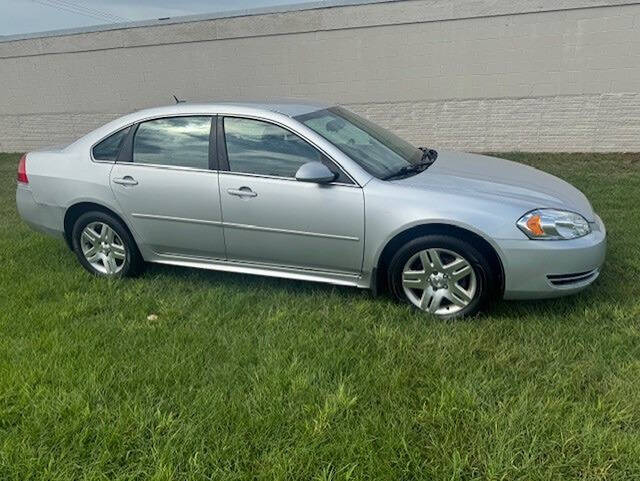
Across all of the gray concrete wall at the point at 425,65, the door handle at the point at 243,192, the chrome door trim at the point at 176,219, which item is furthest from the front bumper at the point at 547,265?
the gray concrete wall at the point at 425,65

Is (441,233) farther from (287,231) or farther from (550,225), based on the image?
(287,231)

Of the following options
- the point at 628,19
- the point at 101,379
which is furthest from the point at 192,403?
the point at 628,19

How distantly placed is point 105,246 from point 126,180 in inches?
25.9

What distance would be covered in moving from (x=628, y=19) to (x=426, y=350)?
28.0ft

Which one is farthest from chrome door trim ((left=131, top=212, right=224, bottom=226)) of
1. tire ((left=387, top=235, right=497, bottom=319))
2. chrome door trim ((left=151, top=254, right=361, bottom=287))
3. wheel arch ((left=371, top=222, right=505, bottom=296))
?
tire ((left=387, top=235, right=497, bottom=319))

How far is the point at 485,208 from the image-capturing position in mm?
3092

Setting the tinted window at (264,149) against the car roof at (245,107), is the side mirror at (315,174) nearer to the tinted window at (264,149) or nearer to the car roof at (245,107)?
the tinted window at (264,149)

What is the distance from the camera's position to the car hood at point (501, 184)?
10.5 feet

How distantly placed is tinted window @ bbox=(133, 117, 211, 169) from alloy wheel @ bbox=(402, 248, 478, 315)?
1680 mm

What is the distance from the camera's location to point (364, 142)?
12.3ft

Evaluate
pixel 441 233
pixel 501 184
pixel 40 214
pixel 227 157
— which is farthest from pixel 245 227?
pixel 40 214

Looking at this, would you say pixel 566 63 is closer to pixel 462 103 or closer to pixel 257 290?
pixel 462 103

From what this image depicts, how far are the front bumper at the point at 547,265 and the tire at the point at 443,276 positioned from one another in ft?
0.46

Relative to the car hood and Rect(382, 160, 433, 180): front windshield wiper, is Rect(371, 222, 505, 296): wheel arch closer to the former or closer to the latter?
the car hood
